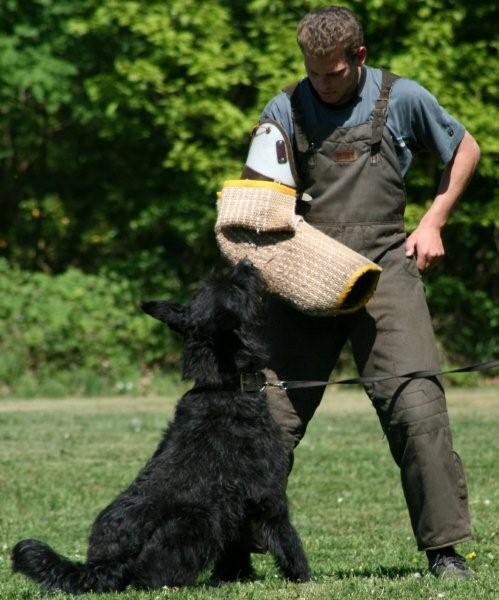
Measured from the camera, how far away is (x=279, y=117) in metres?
5.47

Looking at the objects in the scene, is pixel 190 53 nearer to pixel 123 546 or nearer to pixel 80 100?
pixel 80 100

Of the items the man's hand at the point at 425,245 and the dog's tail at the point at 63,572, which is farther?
the man's hand at the point at 425,245

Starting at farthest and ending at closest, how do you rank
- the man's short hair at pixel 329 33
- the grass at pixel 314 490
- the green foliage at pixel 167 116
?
the green foliage at pixel 167 116 → the grass at pixel 314 490 → the man's short hair at pixel 329 33

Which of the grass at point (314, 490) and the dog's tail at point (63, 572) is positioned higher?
the dog's tail at point (63, 572)

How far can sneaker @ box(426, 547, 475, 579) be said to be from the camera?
5.46m

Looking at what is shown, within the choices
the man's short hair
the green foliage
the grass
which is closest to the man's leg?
the grass

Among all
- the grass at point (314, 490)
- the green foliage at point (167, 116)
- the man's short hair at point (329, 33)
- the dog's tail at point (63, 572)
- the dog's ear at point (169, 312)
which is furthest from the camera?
the green foliage at point (167, 116)

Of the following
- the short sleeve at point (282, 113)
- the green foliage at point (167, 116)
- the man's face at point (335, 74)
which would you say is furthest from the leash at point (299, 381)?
the green foliage at point (167, 116)

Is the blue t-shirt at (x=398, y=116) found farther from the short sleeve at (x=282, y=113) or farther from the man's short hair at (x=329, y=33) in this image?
the man's short hair at (x=329, y=33)

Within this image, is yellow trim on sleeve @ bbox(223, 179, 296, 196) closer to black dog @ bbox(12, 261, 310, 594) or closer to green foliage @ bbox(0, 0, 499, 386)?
black dog @ bbox(12, 261, 310, 594)

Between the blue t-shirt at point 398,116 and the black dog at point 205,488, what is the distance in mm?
690

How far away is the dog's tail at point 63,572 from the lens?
5043mm

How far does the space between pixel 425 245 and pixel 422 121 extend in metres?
0.53

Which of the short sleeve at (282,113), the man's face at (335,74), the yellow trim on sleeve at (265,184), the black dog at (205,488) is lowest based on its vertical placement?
the black dog at (205,488)
